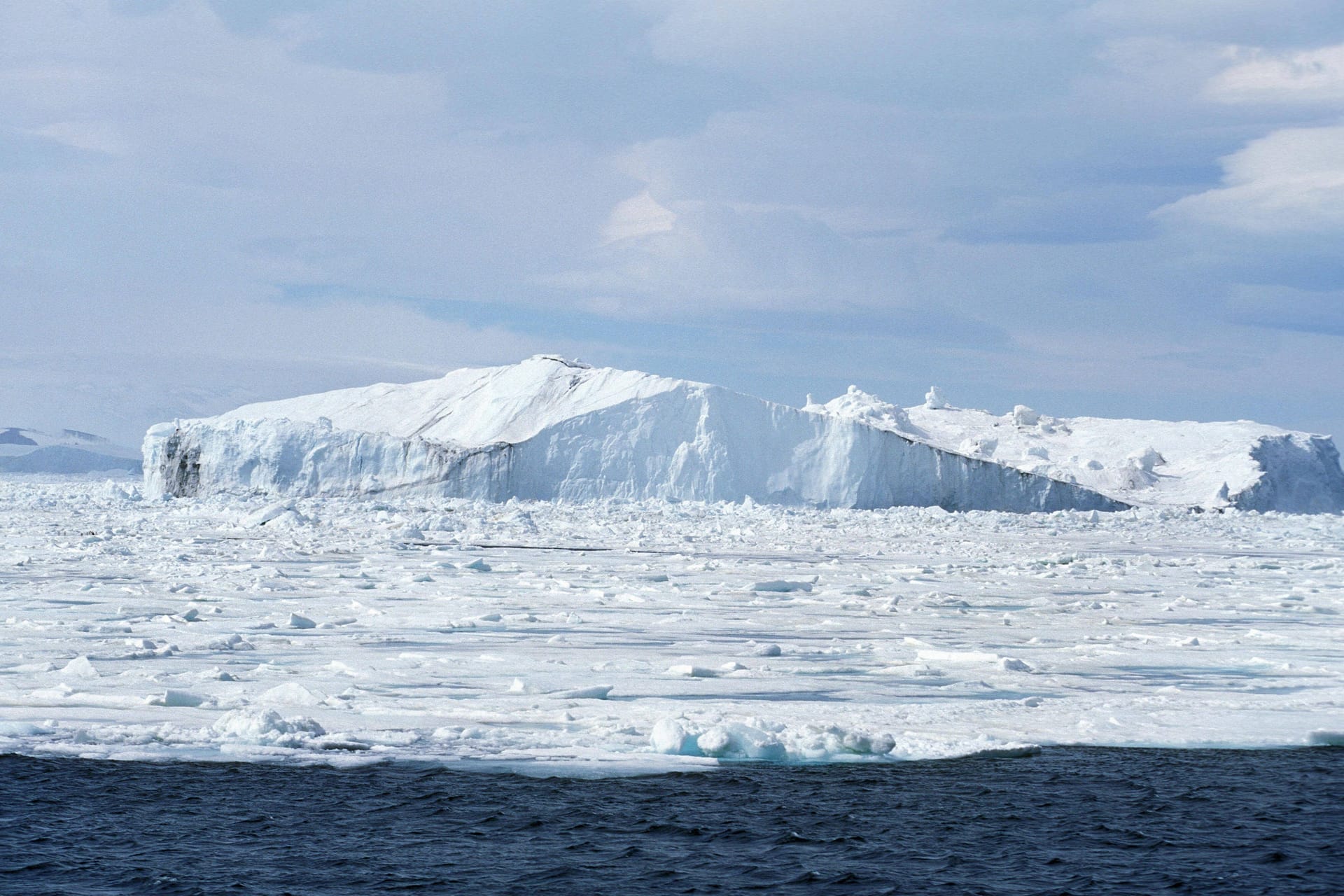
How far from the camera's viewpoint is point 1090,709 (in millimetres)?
6867

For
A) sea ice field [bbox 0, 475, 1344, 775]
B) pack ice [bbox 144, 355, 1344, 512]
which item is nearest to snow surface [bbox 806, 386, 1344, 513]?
pack ice [bbox 144, 355, 1344, 512]

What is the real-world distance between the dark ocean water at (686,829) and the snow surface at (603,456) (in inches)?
834

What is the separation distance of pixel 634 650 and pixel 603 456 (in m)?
18.4

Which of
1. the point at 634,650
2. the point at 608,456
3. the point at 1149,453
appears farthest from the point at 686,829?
the point at 1149,453

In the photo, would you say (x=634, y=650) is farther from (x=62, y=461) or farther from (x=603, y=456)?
(x=62, y=461)

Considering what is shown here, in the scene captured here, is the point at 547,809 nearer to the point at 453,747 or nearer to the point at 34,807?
the point at 453,747

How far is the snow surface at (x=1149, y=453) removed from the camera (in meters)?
30.6

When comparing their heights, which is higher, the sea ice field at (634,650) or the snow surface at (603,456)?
the snow surface at (603,456)

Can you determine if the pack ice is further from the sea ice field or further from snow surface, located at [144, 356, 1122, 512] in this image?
the sea ice field

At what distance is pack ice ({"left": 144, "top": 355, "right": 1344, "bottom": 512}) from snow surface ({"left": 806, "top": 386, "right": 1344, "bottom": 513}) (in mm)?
119

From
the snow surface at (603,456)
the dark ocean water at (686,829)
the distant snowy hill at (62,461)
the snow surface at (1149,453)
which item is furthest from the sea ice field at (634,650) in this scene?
the distant snowy hill at (62,461)

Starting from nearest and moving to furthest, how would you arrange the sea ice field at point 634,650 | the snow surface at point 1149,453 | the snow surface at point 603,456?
the sea ice field at point 634,650 → the snow surface at point 603,456 → the snow surface at point 1149,453

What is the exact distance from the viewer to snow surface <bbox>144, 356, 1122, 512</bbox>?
1043 inches

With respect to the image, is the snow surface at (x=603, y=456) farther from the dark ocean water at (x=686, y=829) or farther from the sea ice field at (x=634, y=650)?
the dark ocean water at (x=686, y=829)
